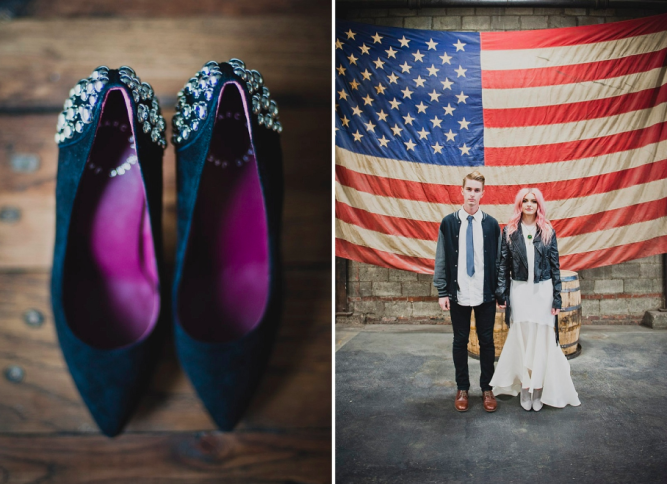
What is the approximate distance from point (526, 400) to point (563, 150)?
7.47 ft

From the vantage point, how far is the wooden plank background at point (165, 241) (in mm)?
784

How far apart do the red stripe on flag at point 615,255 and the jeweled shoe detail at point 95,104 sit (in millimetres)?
3696

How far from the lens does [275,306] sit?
79 cm

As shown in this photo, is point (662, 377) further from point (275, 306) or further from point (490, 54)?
point (275, 306)

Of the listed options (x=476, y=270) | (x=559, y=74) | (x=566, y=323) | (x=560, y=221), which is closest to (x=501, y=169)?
(x=560, y=221)

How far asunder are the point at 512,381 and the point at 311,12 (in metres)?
2.19

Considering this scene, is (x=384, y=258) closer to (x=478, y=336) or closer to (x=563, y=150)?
(x=478, y=336)

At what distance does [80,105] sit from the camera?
29.5 inches

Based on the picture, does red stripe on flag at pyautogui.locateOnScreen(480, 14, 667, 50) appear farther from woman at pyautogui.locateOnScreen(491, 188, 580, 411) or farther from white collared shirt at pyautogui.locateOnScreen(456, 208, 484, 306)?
white collared shirt at pyautogui.locateOnScreen(456, 208, 484, 306)

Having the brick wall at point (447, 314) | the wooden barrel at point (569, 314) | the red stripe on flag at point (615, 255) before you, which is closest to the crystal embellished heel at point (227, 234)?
the wooden barrel at point (569, 314)

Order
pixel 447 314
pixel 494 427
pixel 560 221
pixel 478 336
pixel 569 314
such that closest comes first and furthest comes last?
pixel 494 427 < pixel 478 336 < pixel 569 314 < pixel 560 221 < pixel 447 314

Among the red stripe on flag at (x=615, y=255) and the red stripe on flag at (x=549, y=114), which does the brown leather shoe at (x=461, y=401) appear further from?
the red stripe on flag at (x=549, y=114)

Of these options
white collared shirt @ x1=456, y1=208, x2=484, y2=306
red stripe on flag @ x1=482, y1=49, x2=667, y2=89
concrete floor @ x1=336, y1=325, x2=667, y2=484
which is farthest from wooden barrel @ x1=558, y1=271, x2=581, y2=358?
red stripe on flag @ x1=482, y1=49, x2=667, y2=89

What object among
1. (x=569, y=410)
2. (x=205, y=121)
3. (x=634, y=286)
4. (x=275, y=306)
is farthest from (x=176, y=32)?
(x=634, y=286)
